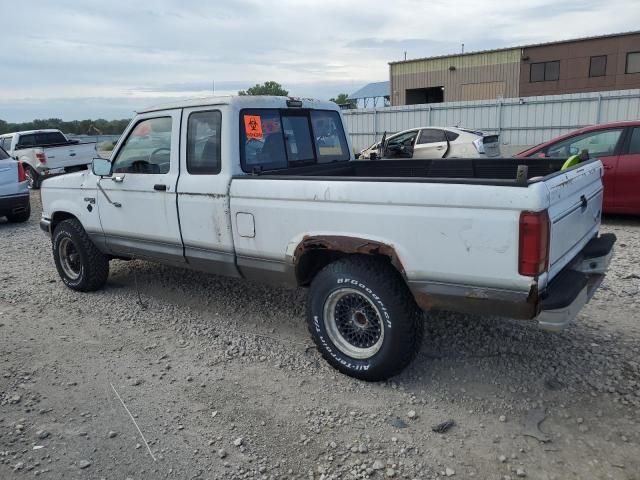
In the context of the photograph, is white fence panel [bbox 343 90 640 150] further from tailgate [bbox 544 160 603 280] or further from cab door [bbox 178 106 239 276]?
cab door [bbox 178 106 239 276]

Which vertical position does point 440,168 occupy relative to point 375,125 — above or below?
above

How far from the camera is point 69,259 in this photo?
5.98 meters

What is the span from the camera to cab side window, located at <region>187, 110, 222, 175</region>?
4285mm

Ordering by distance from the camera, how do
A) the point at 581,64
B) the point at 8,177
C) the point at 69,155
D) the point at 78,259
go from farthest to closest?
1. the point at 581,64
2. the point at 69,155
3. the point at 8,177
4. the point at 78,259

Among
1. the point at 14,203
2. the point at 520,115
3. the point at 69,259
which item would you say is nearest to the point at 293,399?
the point at 69,259

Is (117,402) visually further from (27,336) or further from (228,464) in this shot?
(27,336)

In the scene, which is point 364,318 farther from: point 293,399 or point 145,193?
point 145,193

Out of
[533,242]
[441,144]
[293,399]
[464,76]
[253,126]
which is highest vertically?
[464,76]

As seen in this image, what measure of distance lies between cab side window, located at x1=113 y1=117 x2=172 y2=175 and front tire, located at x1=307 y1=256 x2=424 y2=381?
1.93 metres

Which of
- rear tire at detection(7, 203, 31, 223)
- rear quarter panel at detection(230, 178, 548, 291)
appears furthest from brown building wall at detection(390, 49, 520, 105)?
rear quarter panel at detection(230, 178, 548, 291)

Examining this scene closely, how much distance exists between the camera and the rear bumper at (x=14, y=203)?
1001 centimetres

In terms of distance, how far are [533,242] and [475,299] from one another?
0.50 m

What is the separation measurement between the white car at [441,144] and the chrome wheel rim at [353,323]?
30.8 feet

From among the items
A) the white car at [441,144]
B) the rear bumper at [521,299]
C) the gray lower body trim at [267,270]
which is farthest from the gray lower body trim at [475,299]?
the white car at [441,144]
